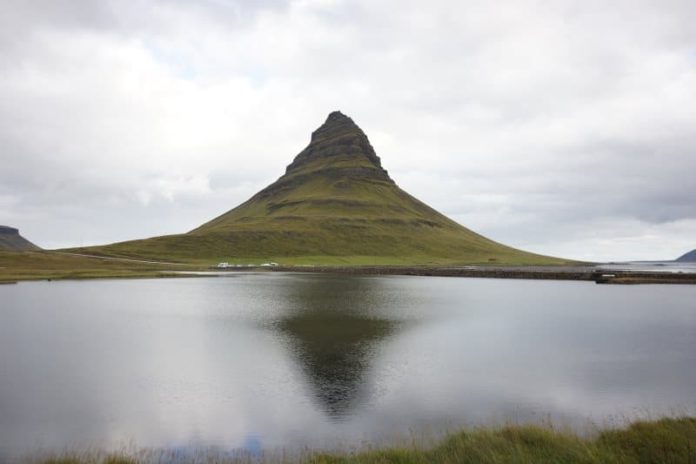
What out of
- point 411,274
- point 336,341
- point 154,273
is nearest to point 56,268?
point 154,273

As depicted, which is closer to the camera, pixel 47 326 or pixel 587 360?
pixel 587 360

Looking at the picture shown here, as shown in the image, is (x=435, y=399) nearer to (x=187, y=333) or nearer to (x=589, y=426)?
(x=589, y=426)

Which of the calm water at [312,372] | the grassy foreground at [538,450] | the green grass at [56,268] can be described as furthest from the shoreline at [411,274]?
the grassy foreground at [538,450]

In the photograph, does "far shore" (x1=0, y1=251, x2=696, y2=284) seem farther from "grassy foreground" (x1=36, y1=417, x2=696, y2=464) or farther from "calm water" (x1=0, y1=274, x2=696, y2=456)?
"grassy foreground" (x1=36, y1=417, x2=696, y2=464)

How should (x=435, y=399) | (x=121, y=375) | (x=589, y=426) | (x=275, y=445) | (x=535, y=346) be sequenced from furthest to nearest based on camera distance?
(x=535, y=346), (x=121, y=375), (x=435, y=399), (x=589, y=426), (x=275, y=445)

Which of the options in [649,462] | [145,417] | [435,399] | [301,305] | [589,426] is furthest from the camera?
[301,305]

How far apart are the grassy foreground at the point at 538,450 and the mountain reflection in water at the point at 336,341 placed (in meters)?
6.65

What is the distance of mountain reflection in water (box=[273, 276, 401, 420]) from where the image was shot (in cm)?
2648

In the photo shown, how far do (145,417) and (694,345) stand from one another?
43532 mm

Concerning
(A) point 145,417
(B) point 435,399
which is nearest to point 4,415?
(A) point 145,417

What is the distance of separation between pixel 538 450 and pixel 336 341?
25.3m

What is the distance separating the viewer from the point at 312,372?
30.4 metres

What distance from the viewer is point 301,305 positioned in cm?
6481

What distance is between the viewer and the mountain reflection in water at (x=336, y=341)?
1042 inches
